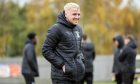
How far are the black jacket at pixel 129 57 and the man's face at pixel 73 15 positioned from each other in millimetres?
8212

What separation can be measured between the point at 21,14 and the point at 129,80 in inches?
2502

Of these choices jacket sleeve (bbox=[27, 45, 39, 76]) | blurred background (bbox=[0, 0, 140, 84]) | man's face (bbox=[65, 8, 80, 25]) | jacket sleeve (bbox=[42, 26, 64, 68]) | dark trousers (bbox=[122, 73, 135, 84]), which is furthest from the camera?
blurred background (bbox=[0, 0, 140, 84])

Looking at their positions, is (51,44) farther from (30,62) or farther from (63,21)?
(30,62)

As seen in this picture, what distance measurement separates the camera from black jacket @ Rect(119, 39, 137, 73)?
60.7ft

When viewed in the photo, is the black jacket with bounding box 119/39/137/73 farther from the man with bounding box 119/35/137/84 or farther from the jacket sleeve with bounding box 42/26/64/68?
the jacket sleeve with bounding box 42/26/64/68

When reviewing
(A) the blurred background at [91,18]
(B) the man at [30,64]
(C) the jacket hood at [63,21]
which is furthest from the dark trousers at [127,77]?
(A) the blurred background at [91,18]

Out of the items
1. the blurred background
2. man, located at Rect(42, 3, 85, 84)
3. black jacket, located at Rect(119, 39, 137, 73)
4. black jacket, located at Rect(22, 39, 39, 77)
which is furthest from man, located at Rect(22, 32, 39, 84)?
the blurred background

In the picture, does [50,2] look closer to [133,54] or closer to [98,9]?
[98,9]

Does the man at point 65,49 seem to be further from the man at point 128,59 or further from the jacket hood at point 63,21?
the man at point 128,59

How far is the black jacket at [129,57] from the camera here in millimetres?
18500

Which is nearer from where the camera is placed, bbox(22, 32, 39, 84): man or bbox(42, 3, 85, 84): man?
bbox(42, 3, 85, 84): man

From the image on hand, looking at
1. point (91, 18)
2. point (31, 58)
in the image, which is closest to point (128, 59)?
point (31, 58)

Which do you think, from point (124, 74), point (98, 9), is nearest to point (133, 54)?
point (124, 74)

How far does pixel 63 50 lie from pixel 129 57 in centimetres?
838
